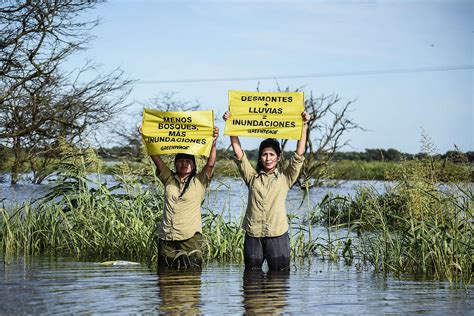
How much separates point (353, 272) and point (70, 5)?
1873 cm

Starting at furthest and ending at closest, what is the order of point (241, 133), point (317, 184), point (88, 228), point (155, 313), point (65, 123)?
point (317, 184) → point (65, 123) → point (88, 228) → point (241, 133) → point (155, 313)

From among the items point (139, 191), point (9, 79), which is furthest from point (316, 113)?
point (139, 191)

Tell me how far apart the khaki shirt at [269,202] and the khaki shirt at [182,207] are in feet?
2.11

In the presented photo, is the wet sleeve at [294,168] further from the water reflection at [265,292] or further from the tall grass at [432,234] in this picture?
the tall grass at [432,234]

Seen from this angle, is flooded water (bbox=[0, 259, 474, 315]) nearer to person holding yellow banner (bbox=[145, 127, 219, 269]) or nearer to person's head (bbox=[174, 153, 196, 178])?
person holding yellow banner (bbox=[145, 127, 219, 269])

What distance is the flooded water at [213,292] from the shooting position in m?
8.15

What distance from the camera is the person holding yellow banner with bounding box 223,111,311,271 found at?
9180 millimetres

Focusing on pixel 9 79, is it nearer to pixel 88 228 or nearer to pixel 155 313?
pixel 88 228

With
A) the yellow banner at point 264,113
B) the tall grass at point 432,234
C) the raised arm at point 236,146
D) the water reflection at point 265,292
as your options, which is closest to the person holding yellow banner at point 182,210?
the raised arm at point 236,146

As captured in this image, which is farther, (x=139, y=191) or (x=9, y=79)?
(x=9, y=79)

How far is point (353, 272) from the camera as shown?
11438mm

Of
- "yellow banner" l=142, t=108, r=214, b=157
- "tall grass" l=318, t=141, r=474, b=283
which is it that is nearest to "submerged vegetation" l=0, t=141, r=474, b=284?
"tall grass" l=318, t=141, r=474, b=283

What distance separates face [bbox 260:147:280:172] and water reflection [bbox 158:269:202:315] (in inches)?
62.3

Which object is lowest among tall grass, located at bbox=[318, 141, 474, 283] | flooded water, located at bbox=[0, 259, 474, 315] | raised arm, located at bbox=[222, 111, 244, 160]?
flooded water, located at bbox=[0, 259, 474, 315]
